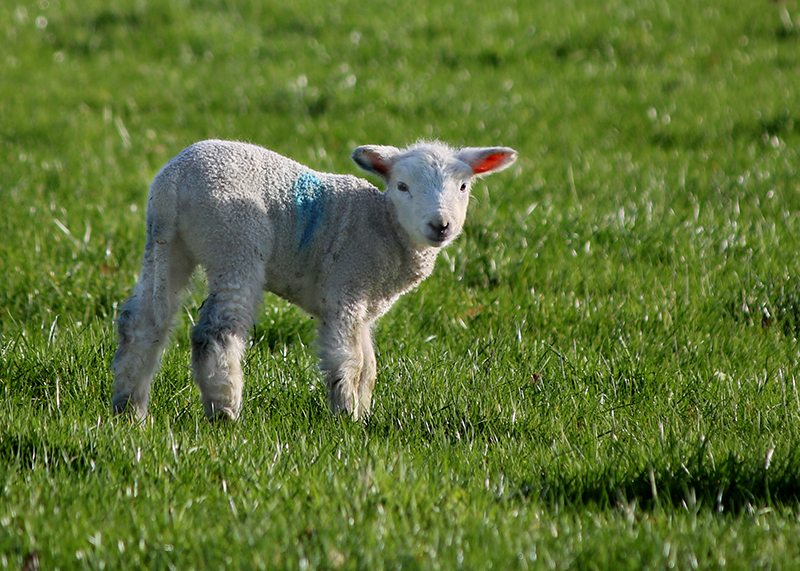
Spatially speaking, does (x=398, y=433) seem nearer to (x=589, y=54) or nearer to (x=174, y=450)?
(x=174, y=450)

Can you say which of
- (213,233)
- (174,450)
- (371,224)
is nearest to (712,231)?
(371,224)

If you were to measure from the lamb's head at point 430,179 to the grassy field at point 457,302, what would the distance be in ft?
2.33

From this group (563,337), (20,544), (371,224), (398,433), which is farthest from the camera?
(563,337)

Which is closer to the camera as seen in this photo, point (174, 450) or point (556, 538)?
point (556, 538)

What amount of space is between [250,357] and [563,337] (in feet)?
5.33

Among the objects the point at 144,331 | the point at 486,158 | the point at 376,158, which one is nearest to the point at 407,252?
the point at 376,158

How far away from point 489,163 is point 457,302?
4.34ft

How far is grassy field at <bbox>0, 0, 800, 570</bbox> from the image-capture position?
2.65 m

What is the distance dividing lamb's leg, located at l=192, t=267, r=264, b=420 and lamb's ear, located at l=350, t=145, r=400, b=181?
72cm

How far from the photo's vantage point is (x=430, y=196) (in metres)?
3.65

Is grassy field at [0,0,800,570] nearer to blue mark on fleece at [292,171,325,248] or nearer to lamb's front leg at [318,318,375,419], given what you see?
lamb's front leg at [318,318,375,419]

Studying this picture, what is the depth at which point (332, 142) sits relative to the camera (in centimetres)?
805

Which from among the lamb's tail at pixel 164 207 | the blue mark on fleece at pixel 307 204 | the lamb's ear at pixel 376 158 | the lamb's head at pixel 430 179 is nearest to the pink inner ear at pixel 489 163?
the lamb's head at pixel 430 179

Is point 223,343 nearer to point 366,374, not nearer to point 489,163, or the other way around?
point 366,374
